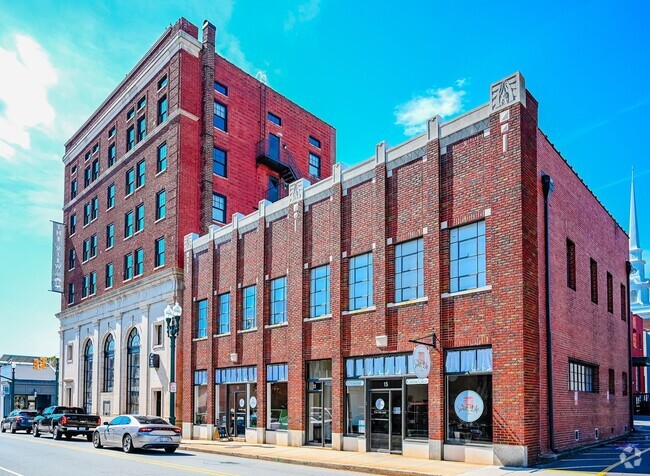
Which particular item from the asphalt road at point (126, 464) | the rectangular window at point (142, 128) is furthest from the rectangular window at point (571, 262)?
the rectangular window at point (142, 128)

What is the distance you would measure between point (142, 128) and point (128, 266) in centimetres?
912

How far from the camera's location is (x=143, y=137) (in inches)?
1694

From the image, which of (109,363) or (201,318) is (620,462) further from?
(109,363)

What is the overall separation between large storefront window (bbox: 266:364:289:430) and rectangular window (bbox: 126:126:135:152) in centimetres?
2244

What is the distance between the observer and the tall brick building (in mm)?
38562

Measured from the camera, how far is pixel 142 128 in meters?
43.5

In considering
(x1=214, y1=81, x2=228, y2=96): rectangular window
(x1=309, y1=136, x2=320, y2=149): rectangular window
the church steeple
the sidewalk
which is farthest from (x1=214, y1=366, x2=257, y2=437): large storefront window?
the church steeple

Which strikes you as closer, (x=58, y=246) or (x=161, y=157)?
(x=161, y=157)

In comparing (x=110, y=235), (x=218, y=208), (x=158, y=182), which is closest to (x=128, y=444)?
(x=218, y=208)

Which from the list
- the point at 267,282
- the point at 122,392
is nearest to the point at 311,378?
the point at 267,282

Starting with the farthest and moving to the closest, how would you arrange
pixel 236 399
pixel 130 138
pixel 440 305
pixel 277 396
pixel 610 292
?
pixel 130 138 < pixel 236 399 < pixel 610 292 < pixel 277 396 < pixel 440 305

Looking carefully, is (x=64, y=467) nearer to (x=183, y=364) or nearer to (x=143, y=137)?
(x=183, y=364)

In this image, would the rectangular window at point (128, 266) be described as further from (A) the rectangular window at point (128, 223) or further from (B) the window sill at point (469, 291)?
(B) the window sill at point (469, 291)

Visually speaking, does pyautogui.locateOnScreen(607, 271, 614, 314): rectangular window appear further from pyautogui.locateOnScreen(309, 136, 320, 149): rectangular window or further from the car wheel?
pyautogui.locateOnScreen(309, 136, 320, 149): rectangular window
